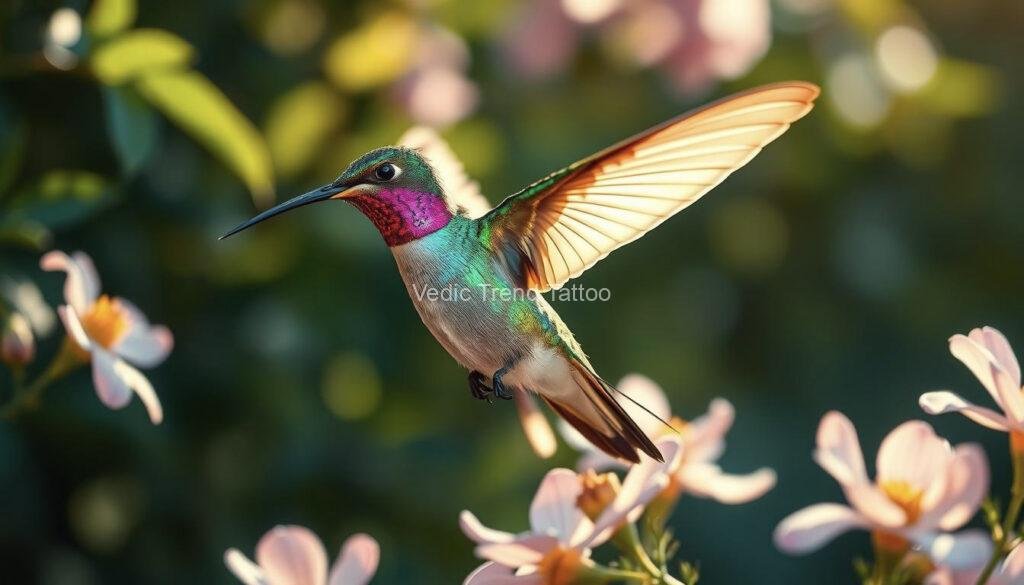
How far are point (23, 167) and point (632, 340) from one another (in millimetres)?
1014

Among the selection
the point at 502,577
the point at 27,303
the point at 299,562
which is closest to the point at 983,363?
the point at 502,577

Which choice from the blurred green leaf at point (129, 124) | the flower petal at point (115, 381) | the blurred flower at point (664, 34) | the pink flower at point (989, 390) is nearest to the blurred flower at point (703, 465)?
Result: the pink flower at point (989, 390)

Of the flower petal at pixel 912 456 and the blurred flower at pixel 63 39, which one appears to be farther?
the blurred flower at pixel 63 39

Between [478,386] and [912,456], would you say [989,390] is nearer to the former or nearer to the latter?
[912,456]

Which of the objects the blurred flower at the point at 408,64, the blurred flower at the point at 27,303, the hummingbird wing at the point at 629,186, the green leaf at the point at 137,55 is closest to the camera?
the hummingbird wing at the point at 629,186

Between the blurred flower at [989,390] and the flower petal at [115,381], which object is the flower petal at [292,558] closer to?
the flower petal at [115,381]

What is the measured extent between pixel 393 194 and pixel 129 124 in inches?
15.6

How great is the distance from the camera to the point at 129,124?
1142 millimetres

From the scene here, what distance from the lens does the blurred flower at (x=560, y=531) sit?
828 millimetres

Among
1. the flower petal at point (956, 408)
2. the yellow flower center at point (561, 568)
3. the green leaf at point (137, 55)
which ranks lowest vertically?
the flower petal at point (956, 408)

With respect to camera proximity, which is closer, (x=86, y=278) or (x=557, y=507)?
(x=557, y=507)

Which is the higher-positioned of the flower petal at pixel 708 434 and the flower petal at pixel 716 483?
the flower petal at pixel 708 434

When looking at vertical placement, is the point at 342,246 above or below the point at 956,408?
above

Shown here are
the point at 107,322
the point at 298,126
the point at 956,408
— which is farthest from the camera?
the point at 298,126
